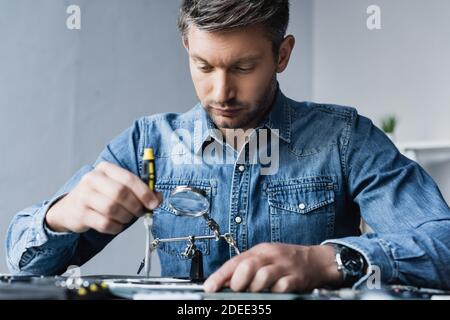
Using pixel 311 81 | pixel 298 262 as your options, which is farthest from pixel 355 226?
pixel 311 81

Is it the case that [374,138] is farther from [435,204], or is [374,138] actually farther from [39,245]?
[39,245]

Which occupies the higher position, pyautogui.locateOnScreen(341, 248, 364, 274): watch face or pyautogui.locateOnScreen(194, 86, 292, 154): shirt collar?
pyautogui.locateOnScreen(194, 86, 292, 154): shirt collar

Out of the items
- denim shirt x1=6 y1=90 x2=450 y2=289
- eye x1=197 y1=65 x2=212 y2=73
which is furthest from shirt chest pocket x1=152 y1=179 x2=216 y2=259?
eye x1=197 y1=65 x2=212 y2=73

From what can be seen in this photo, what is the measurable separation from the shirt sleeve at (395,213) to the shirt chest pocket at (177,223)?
287 millimetres

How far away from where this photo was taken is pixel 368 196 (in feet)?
4.21

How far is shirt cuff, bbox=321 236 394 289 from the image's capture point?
3.23 ft

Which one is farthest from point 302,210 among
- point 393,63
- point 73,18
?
point 393,63

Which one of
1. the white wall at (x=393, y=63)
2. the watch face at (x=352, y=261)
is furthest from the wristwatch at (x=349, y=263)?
the white wall at (x=393, y=63)

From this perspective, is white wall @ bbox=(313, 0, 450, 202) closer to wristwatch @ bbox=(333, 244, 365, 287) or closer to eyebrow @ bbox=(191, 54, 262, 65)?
eyebrow @ bbox=(191, 54, 262, 65)

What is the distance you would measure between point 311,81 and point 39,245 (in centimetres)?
275

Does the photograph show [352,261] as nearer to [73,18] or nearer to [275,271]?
[275,271]

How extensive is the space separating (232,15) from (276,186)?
0.34 meters

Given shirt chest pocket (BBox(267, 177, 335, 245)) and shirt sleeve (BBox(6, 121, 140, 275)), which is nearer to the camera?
shirt sleeve (BBox(6, 121, 140, 275))

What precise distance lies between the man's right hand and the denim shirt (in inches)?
5.7
